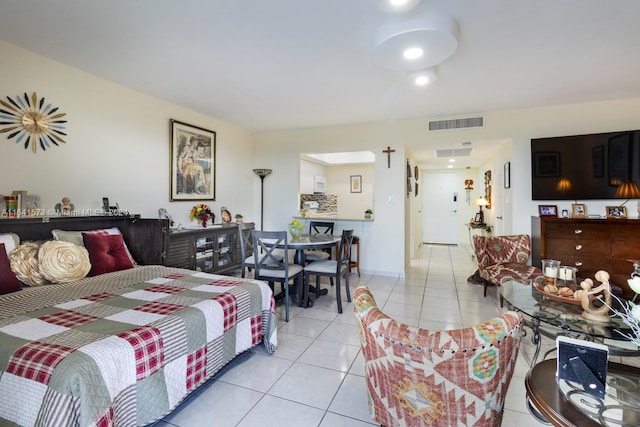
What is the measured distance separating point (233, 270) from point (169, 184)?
152cm

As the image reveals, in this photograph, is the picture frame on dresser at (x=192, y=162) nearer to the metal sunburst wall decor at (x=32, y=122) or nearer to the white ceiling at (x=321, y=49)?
the white ceiling at (x=321, y=49)

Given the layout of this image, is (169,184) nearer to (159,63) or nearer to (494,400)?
(159,63)

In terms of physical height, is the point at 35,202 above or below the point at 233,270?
above

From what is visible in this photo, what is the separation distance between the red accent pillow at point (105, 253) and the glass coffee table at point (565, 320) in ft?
10.4

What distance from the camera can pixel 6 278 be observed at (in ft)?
6.65

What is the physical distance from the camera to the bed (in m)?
1.22

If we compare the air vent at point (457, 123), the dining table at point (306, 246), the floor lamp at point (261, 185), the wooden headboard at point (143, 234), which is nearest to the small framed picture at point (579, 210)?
the air vent at point (457, 123)

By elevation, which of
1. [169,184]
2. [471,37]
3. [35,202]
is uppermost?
[471,37]

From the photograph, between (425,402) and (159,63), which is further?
(159,63)

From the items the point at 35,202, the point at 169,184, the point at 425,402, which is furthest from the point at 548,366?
the point at 169,184

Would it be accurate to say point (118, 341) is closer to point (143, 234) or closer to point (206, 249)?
point (143, 234)

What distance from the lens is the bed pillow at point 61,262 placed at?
2.25 meters

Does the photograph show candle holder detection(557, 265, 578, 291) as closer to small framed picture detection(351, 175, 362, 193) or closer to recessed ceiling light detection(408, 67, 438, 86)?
recessed ceiling light detection(408, 67, 438, 86)

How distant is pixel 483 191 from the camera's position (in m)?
7.55
